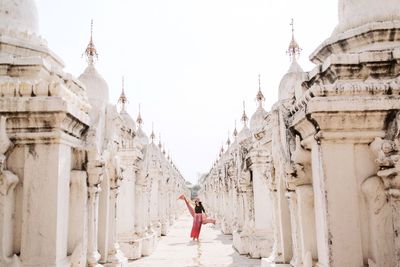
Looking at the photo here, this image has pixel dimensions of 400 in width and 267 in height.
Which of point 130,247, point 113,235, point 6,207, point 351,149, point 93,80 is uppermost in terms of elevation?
point 93,80

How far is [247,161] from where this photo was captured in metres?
15.0

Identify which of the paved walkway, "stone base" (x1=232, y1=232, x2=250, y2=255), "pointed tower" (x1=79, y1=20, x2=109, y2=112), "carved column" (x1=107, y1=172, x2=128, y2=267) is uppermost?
"pointed tower" (x1=79, y1=20, x2=109, y2=112)

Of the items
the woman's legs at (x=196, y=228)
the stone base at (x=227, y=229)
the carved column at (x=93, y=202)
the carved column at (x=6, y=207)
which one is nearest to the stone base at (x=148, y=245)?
the woman's legs at (x=196, y=228)

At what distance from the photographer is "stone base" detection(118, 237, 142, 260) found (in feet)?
45.0

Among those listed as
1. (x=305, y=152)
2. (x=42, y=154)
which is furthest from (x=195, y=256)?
(x=42, y=154)

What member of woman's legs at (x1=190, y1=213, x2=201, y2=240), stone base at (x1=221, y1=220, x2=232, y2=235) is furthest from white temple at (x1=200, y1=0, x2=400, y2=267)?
stone base at (x1=221, y1=220, x2=232, y2=235)

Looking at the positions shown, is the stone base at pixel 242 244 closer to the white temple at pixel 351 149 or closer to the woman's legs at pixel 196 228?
the woman's legs at pixel 196 228

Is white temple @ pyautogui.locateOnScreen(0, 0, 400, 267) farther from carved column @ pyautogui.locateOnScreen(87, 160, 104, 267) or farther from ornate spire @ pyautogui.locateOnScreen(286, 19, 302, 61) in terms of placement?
ornate spire @ pyautogui.locateOnScreen(286, 19, 302, 61)

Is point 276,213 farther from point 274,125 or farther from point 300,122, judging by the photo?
point 300,122

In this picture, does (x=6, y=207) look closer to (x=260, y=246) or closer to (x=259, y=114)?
(x=260, y=246)

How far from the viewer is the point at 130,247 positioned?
13781 mm

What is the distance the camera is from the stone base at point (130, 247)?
13711 mm

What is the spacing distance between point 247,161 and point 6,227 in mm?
10872

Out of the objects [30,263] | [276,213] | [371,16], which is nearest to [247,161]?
[276,213]
